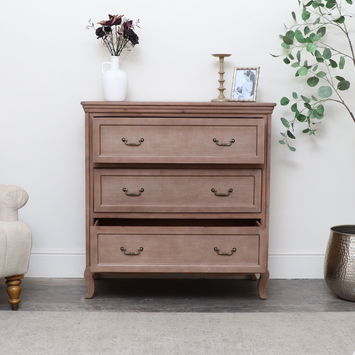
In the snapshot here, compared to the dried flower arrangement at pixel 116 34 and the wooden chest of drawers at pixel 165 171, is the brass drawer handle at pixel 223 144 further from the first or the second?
the dried flower arrangement at pixel 116 34

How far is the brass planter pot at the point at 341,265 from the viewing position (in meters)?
2.87

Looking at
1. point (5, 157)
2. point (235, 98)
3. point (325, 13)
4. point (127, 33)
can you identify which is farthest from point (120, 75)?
point (325, 13)

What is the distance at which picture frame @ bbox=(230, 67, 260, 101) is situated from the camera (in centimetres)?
306

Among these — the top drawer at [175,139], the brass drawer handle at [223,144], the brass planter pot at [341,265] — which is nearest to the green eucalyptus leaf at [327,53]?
the top drawer at [175,139]

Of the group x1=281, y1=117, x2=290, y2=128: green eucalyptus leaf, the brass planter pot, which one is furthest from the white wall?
the brass planter pot

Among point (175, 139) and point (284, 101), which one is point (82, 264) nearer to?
point (175, 139)

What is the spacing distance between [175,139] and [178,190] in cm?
24

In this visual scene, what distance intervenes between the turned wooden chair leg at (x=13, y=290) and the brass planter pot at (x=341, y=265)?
1.43 m

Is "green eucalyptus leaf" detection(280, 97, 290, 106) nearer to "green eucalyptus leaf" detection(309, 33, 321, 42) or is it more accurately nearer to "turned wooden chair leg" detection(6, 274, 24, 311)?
"green eucalyptus leaf" detection(309, 33, 321, 42)

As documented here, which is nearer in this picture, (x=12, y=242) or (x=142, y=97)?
(x=12, y=242)

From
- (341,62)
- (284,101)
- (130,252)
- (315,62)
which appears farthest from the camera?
(315,62)

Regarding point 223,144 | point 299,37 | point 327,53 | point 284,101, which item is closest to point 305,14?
point 299,37

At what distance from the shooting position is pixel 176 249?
2832 millimetres

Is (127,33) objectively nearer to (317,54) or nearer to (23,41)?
(23,41)
